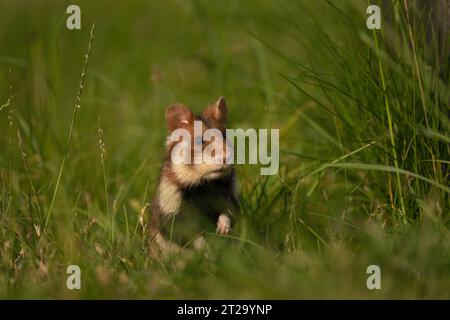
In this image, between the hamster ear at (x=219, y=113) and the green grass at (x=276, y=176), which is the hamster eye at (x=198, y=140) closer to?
the hamster ear at (x=219, y=113)

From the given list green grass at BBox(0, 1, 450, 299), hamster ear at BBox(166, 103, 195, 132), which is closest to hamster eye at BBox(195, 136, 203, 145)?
hamster ear at BBox(166, 103, 195, 132)

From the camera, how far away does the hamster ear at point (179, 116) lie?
482cm

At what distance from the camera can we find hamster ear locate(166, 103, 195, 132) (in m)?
4.82

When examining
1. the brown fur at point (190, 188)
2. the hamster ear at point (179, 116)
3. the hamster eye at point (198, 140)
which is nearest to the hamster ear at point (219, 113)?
the brown fur at point (190, 188)

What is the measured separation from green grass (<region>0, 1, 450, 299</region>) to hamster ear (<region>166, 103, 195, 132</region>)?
0.50 meters

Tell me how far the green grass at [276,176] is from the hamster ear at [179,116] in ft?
1.63

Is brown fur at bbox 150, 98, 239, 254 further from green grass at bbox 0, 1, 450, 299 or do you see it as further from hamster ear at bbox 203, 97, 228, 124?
green grass at bbox 0, 1, 450, 299

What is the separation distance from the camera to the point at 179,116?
485cm

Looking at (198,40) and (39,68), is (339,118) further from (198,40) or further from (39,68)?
(198,40)

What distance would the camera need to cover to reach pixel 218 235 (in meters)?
4.36

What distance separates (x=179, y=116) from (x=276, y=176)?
2.63 ft

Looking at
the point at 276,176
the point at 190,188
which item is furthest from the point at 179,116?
the point at 276,176
